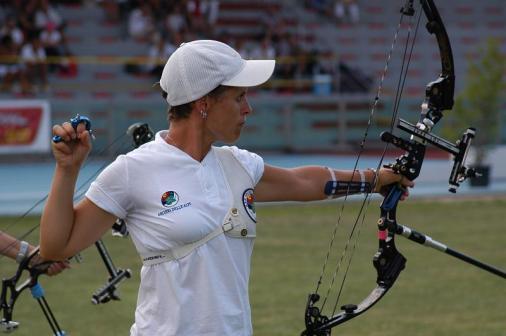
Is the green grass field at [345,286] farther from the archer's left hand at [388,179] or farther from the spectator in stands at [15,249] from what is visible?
the archer's left hand at [388,179]

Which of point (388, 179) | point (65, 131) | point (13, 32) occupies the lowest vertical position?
point (13, 32)

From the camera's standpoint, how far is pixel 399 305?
432 inches

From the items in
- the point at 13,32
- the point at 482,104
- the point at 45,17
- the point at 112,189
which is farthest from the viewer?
the point at 45,17

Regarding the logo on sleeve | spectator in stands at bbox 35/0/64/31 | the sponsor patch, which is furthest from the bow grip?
spectator in stands at bbox 35/0/64/31

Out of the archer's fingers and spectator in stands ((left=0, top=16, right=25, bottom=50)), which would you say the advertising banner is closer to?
spectator in stands ((left=0, top=16, right=25, bottom=50))

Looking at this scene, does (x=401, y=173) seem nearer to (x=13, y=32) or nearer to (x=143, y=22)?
(x=13, y=32)

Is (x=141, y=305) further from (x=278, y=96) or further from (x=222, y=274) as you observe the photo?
(x=278, y=96)

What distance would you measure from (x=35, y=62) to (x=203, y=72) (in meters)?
21.6

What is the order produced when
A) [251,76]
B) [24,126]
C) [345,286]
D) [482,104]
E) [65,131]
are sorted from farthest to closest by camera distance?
[24,126] < [482,104] < [345,286] < [251,76] < [65,131]

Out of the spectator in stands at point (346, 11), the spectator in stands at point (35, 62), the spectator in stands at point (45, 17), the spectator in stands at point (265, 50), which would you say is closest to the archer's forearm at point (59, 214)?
the spectator in stands at point (35, 62)

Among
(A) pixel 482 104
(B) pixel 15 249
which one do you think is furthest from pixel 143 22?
(B) pixel 15 249

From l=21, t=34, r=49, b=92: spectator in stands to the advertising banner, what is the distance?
→ 2.16m

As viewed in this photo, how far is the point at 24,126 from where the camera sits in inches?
899

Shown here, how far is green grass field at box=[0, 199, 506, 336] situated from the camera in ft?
33.0
